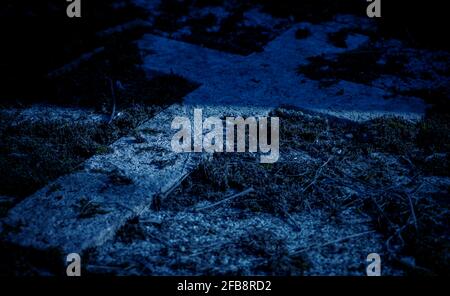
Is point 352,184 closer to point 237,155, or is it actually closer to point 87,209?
point 237,155

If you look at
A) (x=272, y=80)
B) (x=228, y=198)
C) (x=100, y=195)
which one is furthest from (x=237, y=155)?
(x=272, y=80)

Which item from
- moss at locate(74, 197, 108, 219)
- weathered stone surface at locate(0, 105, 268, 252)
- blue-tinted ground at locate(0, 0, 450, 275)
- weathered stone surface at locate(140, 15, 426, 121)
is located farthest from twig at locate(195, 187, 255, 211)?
weathered stone surface at locate(140, 15, 426, 121)

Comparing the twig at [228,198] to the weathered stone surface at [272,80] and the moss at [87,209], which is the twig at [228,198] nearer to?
the moss at [87,209]

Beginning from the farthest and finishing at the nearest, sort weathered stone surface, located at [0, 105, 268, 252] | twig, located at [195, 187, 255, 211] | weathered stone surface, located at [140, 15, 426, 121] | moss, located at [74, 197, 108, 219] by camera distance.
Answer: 1. weathered stone surface, located at [140, 15, 426, 121]
2. twig, located at [195, 187, 255, 211]
3. moss, located at [74, 197, 108, 219]
4. weathered stone surface, located at [0, 105, 268, 252]

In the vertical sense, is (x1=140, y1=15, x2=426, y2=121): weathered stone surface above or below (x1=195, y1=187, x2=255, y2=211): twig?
above

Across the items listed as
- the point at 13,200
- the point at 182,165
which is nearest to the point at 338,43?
the point at 182,165

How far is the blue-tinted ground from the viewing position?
190 centimetres

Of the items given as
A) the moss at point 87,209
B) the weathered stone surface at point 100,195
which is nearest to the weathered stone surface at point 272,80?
the weathered stone surface at point 100,195

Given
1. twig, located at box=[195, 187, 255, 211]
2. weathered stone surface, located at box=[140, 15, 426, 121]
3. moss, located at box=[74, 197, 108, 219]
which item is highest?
weathered stone surface, located at box=[140, 15, 426, 121]

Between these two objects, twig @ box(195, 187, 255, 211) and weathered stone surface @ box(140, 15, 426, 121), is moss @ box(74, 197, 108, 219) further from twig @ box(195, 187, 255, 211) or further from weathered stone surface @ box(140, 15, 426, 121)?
weathered stone surface @ box(140, 15, 426, 121)

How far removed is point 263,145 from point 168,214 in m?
0.79
